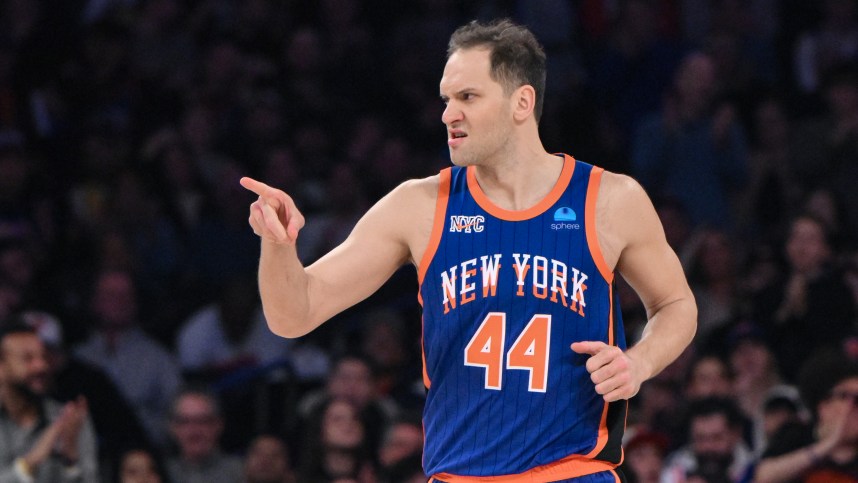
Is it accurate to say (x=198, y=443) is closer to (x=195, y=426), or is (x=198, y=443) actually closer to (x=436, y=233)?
(x=195, y=426)

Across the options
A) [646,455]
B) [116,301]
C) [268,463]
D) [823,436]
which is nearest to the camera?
[823,436]

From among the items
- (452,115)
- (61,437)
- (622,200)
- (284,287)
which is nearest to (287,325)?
(284,287)

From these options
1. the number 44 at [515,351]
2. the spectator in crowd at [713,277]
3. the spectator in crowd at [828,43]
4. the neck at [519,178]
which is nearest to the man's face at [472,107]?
the neck at [519,178]

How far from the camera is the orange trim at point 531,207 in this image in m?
4.16

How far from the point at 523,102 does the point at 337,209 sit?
582 cm

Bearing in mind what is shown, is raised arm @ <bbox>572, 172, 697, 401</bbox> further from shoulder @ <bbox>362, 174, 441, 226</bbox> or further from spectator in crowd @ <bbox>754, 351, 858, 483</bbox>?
spectator in crowd @ <bbox>754, 351, 858, 483</bbox>

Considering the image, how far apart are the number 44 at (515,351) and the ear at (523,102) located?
570mm

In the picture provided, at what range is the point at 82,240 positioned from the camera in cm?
998

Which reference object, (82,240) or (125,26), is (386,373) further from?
(125,26)

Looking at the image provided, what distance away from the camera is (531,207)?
4.16 meters

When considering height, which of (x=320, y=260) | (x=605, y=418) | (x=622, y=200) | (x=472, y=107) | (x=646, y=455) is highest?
(x=472, y=107)

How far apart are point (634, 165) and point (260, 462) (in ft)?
12.0

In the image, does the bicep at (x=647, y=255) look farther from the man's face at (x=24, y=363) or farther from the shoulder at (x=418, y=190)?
the man's face at (x=24, y=363)

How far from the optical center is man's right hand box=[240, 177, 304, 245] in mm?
3803
